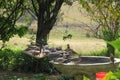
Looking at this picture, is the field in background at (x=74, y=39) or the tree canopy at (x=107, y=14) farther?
the field in background at (x=74, y=39)

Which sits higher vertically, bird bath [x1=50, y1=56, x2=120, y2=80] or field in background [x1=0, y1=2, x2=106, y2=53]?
field in background [x1=0, y1=2, x2=106, y2=53]

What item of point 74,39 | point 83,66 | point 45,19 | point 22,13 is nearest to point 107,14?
point 45,19

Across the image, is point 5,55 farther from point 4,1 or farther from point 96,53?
point 96,53

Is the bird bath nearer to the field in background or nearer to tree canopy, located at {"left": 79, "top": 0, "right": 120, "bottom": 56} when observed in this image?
tree canopy, located at {"left": 79, "top": 0, "right": 120, "bottom": 56}

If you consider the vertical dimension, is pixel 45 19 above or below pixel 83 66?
above

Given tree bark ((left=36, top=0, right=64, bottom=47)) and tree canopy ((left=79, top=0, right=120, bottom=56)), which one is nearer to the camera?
tree bark ((left=36, top=0, right=64, bottom=47))

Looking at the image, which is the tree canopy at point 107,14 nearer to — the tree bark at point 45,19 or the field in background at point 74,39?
the tree bark at point 45,19

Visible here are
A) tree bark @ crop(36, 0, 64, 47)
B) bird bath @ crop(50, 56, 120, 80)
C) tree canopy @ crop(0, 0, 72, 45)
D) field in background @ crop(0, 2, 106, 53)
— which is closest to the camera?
bird bath @ crop(50, 56, 120, 80)

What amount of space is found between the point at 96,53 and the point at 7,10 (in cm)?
384

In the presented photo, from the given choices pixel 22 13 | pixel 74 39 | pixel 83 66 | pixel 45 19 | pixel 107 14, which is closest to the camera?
pixel 83 66

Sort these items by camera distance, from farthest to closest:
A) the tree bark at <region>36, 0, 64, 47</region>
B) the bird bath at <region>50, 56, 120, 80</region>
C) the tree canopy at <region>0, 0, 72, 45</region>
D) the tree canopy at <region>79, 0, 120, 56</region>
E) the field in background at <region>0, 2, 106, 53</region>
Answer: the field in background at <region>0, 2, 106, 53</region>, the tree canopy at <region>79, 0, 120, 56</region>, the tree bark at <region>36, 0, 64, 47</region>, the tree canopy at <region>0, 0, 72, 45</region>, the bird bath at <region>50, 56, 120, 80</region>

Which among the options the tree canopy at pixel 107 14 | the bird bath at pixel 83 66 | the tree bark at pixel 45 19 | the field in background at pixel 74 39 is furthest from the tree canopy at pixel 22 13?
the bird bath at pixel 83 66

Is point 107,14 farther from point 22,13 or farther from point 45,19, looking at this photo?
point 22,13

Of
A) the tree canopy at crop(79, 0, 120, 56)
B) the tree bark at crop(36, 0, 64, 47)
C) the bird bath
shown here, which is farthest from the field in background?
the bird bath
